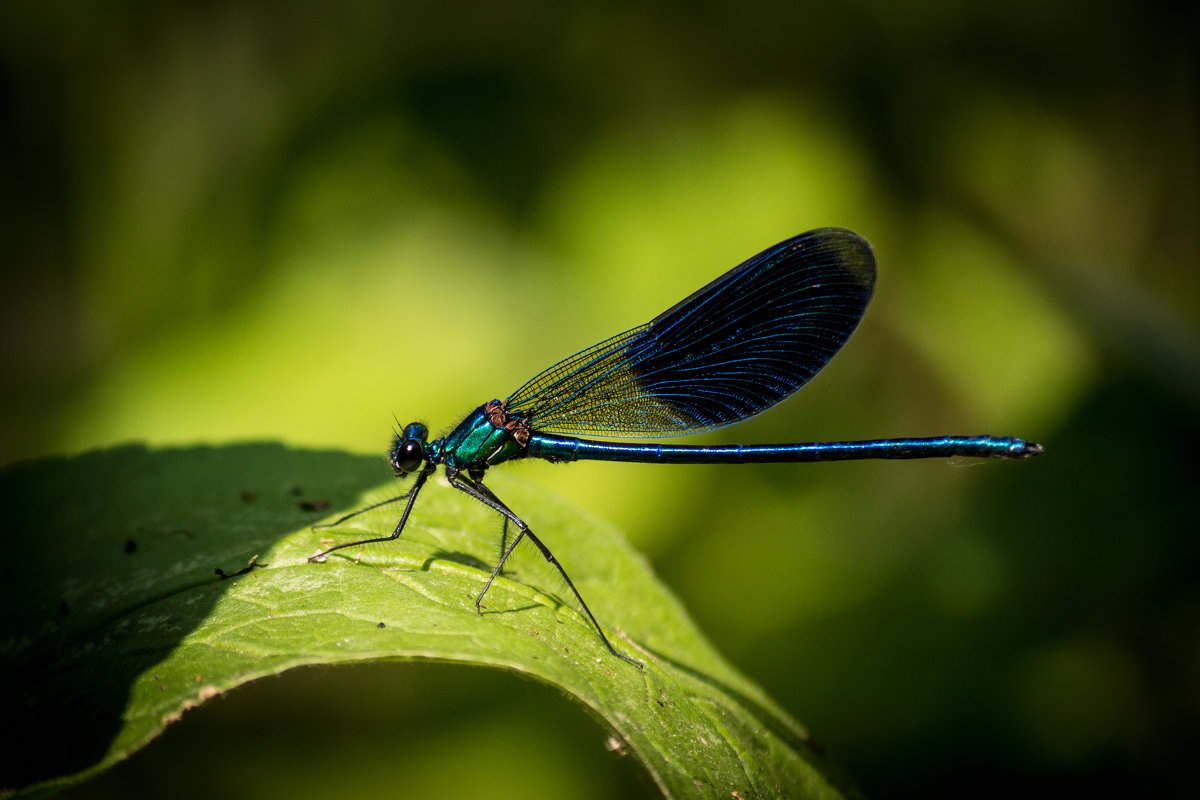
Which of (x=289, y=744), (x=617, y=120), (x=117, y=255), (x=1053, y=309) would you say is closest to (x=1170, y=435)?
(x=1053, y=309)

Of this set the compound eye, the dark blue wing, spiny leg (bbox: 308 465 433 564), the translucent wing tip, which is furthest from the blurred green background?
the translucent wing tip

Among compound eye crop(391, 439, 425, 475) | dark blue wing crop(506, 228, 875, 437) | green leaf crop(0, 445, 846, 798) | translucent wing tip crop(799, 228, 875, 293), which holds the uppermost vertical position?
translucent wing tip crop(799, 228, 875, 293)

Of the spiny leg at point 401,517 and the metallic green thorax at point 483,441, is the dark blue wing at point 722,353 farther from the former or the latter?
the spiny leg at point 401,517

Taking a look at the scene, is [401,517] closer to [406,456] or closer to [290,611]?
[406,456]

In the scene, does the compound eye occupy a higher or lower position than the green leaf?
higher

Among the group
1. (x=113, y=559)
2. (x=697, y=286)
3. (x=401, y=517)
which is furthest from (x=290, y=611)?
(x=697, y=286)

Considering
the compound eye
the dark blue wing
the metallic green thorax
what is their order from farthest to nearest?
the dark blue wing, the metallic green thorax, the compound eye

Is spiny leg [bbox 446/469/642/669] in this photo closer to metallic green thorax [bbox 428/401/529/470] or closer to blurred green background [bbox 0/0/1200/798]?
metallic green thorax [bbox 428/401/529/470]

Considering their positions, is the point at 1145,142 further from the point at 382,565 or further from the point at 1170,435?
the point at 382,565
